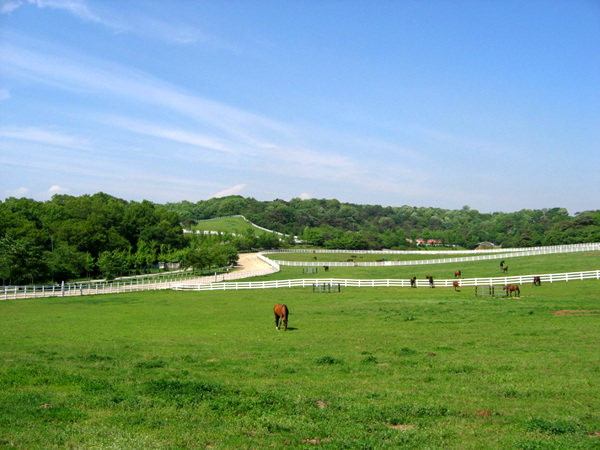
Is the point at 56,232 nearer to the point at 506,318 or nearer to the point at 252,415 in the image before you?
the point at 506,318

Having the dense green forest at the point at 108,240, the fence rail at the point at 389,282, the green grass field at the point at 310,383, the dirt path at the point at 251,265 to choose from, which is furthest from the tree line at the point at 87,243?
the green grass field at the point at 310,383

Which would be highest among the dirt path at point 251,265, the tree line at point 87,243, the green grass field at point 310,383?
the tree line at point 87,243

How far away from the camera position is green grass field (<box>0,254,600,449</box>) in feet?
24.9

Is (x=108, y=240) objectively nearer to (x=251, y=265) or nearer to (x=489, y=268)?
(x=251, y=265)

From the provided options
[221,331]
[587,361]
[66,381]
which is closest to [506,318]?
[587,361]

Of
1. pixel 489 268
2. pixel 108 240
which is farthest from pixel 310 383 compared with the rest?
pixel 108 240

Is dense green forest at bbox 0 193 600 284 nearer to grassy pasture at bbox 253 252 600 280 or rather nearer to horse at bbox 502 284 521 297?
grassy pasture at bbox 253 252 600 280

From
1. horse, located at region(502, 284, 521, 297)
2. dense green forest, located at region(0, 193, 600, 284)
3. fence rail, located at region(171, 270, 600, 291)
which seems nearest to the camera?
horse, located at region(502, 284, 521, 297)

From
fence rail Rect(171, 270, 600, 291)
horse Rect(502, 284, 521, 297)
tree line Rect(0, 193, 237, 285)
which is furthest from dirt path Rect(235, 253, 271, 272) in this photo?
horse Rect(502, 284, 521, 297)

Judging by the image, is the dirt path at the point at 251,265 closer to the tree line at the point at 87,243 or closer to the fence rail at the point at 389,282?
the tree line at the point at 87,243

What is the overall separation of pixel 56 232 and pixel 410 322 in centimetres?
8026

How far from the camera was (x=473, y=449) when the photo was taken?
707cm

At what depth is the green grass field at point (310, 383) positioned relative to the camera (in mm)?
7586

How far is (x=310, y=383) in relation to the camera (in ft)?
36.0
